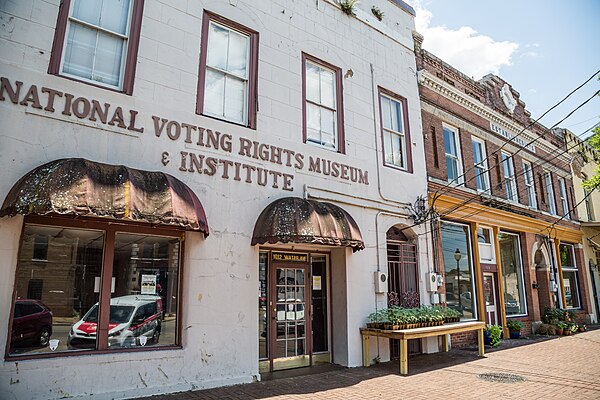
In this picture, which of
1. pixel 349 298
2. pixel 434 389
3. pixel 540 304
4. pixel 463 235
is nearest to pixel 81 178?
pixel 349 298

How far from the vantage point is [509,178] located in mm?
16422

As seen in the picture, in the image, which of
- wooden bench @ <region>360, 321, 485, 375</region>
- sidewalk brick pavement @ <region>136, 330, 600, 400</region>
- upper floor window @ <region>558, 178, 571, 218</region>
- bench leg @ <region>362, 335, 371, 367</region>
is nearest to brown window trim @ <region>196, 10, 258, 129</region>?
sidewalk brick pavement @ <region>136, 330, 600, 400</region>

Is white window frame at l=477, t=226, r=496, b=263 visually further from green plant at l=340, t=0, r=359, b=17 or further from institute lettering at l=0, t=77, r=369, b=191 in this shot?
green plant at l=340, t=0, r=359, b=17

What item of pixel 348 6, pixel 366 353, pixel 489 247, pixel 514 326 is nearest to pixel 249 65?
pixel 348 6

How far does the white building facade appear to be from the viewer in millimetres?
5789

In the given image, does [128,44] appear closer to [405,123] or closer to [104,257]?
[104,257]

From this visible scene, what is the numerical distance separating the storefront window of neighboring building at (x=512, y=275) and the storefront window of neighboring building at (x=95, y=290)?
41.2 ft

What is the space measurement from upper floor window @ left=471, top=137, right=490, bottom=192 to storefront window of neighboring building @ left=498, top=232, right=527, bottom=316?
7.12ft

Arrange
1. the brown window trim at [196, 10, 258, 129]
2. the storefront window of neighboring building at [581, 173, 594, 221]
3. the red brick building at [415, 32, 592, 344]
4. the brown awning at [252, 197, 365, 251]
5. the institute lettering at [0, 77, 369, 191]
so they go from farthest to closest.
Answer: the storefront window of neighboring building at [581, 173, 594, 221]
the red brick building at [415, 32, 592, 344]
the brown window trim at [196, 10, 258, 129]
the brown awning at [252, 197, 365, 251]
the institute lettering at [0, 77, 369, 191]

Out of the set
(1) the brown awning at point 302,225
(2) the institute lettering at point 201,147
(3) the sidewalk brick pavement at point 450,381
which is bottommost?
(3) the sidewalk brick pavement at point 450,381

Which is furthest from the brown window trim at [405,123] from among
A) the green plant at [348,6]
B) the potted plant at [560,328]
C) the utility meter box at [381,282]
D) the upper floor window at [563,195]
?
the upper floor window at [563,195]

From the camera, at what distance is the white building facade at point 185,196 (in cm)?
579

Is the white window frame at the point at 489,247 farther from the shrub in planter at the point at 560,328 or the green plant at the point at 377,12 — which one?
the green plant at the point at 377,12

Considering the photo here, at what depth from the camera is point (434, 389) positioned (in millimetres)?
7297
